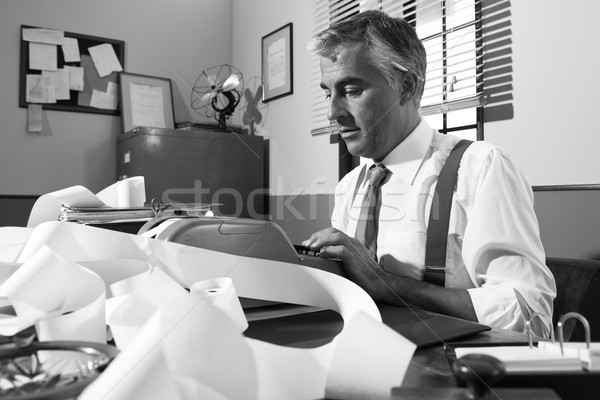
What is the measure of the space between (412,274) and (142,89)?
2.85 meters

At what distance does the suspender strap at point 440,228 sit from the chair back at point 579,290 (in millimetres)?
307

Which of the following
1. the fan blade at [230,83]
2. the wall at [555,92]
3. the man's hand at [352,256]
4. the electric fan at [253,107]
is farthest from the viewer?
the electric fan at [253,107]

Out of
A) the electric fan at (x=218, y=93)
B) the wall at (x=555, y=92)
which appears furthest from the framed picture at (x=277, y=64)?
the wall at (x=555, y=92)

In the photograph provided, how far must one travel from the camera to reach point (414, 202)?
1366mm

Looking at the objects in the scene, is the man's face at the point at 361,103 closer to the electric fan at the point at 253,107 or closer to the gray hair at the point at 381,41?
the gray hair at the point at 381,41

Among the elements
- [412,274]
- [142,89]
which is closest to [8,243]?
[412,274]

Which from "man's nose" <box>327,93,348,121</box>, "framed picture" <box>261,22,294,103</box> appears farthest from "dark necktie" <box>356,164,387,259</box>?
"framed picture" <box>261,22,294,103</box>

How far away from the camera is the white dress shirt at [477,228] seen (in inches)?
42.1

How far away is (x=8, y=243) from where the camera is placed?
2.20ft

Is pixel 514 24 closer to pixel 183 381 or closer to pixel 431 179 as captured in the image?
pixel 431 179

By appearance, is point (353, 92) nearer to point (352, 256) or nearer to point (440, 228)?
point (440, 228)

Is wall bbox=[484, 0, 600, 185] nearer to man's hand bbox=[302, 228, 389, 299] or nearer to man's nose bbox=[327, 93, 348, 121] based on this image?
man's nose bbox=[327, 93, 348, 121]

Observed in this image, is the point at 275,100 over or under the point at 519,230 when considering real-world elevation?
over

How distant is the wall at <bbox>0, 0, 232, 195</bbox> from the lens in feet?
10.0
